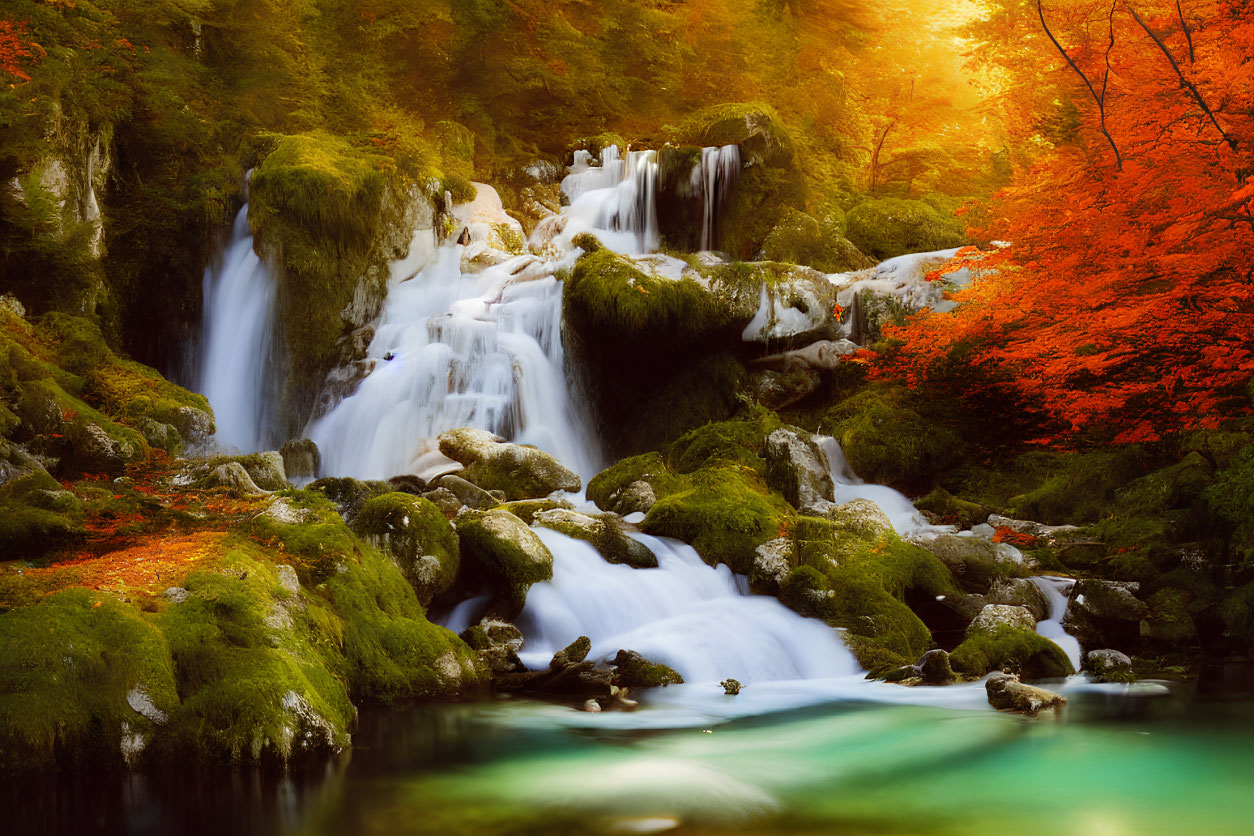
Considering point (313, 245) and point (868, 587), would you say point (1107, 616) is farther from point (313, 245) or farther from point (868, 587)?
point (313, 245)

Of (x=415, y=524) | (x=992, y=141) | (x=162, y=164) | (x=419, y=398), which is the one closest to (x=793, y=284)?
(x=419, y=398)

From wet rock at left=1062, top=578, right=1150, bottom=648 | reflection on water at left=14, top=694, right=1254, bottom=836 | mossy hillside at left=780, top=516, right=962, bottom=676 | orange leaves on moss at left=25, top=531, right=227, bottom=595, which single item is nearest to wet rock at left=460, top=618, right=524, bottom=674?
reflection on water at left=14, top=694, right=1254, bottom=836

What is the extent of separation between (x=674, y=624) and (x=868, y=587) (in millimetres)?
1714

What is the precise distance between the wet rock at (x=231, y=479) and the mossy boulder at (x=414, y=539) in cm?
201

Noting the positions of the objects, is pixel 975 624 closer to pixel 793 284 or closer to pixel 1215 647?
pixel 1215 647

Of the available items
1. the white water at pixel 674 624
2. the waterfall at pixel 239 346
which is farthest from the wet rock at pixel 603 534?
the waterfall at pixel 239 346

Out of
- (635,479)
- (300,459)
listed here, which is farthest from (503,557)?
(300,459)

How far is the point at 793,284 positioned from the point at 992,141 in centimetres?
1342

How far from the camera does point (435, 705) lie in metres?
5.70

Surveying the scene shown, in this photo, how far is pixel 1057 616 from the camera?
25.9 ft

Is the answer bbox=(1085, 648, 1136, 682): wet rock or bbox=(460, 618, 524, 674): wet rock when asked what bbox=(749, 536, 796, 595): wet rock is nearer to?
bbox=(460, 618, 524, 674): wet rock

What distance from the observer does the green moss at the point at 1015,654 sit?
22.1ft

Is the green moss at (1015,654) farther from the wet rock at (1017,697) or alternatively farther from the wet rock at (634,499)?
the wet rock at (634,499)

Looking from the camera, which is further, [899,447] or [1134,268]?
[899,447]
